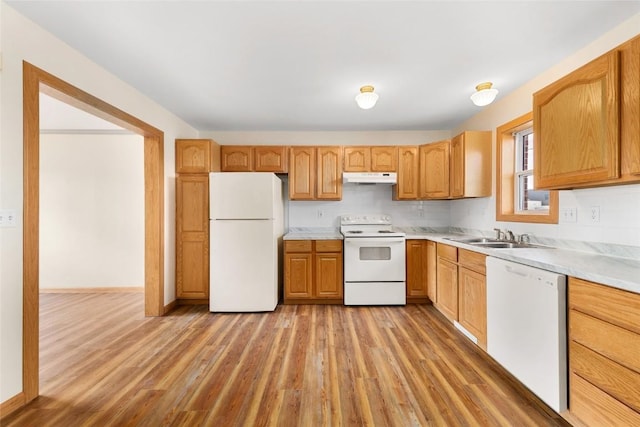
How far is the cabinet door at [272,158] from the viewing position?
3906 mm

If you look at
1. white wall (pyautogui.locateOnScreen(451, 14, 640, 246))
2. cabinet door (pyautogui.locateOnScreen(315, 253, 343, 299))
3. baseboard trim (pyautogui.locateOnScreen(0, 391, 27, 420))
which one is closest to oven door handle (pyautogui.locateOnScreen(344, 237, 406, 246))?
cabinet door (pyautogui.locateOnScreen(315, 253, 343, 299))

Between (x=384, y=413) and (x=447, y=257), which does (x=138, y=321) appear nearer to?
(x=384, y=413)

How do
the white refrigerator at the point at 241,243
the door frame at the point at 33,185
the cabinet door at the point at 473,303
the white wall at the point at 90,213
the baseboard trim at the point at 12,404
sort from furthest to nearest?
the white wall at the point at 90,213
the white refrigerator at the point at 241,243
the cabinet door at the point at 473,303
the door frame at the point at 33,185
the baseboard trim at the point at 12,404

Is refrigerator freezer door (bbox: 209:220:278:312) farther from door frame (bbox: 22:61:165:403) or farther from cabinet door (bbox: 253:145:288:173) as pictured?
door frame (bbox: 22:61:165:403)

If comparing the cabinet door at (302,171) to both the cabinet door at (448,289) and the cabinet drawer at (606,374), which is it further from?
the cabinet drawer at (606,374)

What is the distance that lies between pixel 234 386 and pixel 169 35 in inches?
94.5

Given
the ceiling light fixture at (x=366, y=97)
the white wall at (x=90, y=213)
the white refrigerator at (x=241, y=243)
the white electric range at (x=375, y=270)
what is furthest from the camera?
the white wall at (x=90, y=213)

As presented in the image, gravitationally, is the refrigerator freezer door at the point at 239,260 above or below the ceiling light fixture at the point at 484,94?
below

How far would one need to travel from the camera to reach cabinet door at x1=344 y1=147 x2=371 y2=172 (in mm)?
3871

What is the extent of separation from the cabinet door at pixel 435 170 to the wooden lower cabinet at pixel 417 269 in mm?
684

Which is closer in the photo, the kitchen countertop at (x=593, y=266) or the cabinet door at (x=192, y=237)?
the kitchen countertop at (x=593, y=266)

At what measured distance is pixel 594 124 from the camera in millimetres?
1622

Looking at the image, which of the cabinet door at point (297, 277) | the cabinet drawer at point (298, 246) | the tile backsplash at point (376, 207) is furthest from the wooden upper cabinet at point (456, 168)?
the cabinet door at point (297, 277)

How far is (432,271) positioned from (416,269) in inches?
9.2
